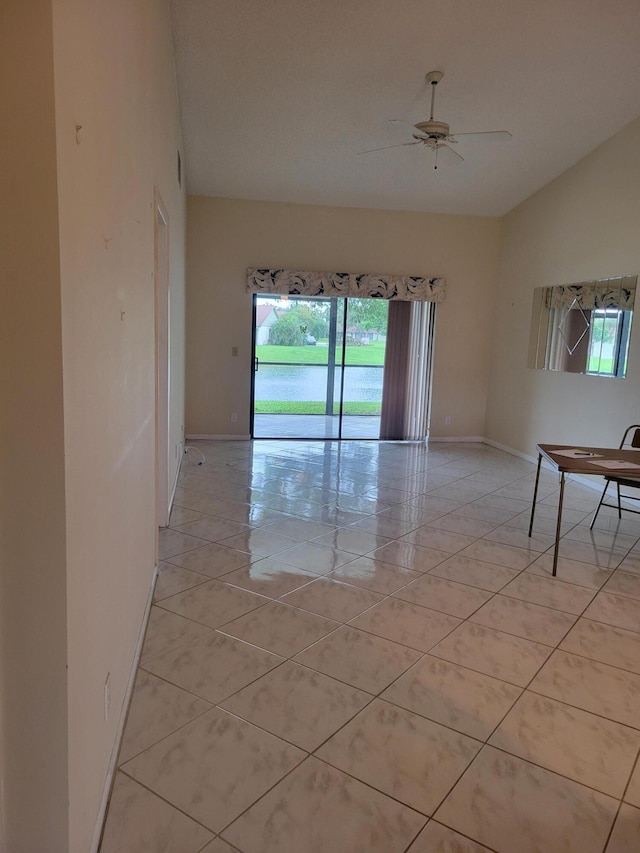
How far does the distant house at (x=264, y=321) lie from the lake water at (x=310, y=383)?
Result: 388mm

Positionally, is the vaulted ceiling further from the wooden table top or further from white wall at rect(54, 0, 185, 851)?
the wooden table top

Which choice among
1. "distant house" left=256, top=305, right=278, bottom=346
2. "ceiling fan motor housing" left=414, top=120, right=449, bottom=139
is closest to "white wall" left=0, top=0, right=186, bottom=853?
"ceiling fan motor housing" left=414, top=120, right=449, bottom=139

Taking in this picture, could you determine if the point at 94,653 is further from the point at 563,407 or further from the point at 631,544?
the point at 563,407

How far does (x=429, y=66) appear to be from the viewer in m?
4.33

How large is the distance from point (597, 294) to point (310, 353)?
12.0ft

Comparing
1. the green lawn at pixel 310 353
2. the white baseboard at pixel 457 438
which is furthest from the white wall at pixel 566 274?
the green lawn at pixel 310 353

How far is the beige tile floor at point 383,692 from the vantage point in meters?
1.73

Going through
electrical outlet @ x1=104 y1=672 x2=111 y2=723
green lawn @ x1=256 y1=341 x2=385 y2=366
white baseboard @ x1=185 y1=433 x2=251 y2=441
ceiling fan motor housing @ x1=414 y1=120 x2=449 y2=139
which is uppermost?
ceiling fan motor housing @ x1=414 y1=120 x2=449 y2=139

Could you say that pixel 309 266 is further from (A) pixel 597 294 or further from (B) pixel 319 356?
(A) pixel 597 294

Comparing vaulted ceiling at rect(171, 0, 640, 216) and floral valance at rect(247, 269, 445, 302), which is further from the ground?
vaulted ceiling at rect(171, 0, 640, 216)

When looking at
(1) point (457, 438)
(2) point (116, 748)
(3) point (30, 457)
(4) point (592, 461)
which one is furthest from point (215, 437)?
(3) point (30, 457)

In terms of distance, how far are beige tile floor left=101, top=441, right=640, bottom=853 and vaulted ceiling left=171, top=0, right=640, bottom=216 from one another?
3.32 meters

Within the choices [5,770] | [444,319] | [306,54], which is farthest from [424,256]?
[5,770]

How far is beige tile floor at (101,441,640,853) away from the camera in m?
1.73
